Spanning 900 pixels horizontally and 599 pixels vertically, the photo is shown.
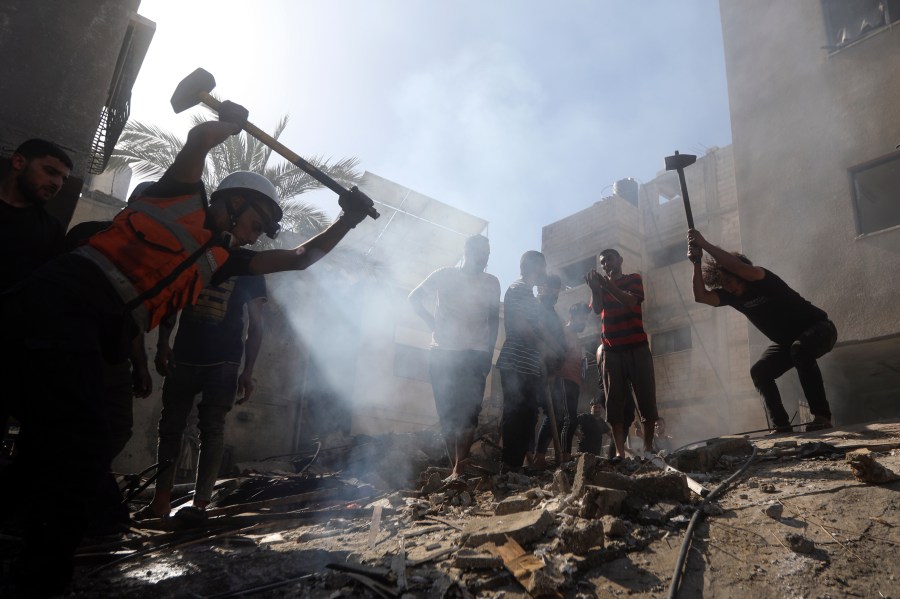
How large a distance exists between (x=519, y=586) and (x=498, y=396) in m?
15.7

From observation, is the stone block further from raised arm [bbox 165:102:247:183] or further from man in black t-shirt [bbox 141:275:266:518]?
raised arm [bbox 165:102:247:183]

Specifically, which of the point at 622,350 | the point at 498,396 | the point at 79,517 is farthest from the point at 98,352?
the point at 498,396

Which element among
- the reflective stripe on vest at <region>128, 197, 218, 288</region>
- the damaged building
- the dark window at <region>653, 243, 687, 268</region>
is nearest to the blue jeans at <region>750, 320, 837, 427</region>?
the damaged building

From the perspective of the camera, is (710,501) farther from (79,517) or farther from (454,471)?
(79,517)

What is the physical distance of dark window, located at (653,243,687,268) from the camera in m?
21.0

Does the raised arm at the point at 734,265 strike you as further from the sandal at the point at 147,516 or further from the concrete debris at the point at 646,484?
the sandal at the point at 147,516

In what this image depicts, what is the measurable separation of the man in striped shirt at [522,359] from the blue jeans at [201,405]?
2.15m

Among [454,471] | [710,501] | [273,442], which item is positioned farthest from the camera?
[273,442]

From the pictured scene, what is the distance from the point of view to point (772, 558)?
2143 mm

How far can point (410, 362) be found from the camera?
17797 millimetres

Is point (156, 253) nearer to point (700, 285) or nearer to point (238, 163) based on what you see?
point (700, 285)

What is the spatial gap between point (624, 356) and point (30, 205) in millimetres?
4384

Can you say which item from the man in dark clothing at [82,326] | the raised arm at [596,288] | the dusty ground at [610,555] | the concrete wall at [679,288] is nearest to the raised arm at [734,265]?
the raised arm at [596,288]

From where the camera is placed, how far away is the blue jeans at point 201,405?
3.67 meters
